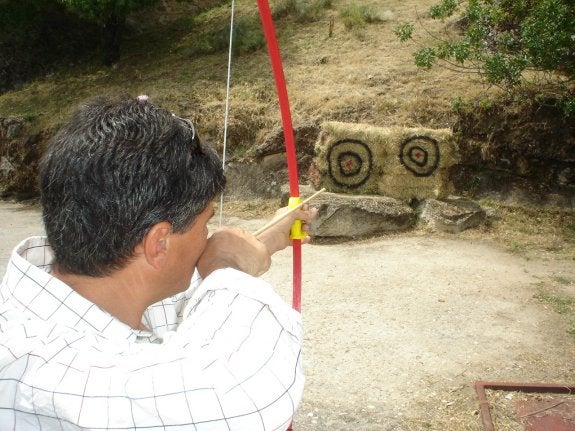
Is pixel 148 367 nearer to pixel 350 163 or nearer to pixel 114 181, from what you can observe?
pixel 114 181

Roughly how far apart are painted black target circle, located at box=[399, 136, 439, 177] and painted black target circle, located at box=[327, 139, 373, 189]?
0.43 m

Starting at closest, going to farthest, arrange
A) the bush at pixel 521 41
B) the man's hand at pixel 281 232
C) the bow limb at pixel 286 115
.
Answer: the man's hand at pixel 281 232 → the bow limb at pixel 286 115 → the bush at pixel 521 41

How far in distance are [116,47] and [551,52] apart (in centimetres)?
997

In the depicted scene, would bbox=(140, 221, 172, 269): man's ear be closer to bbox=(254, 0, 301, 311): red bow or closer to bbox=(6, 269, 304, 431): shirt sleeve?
bbox=(6, 269, 304, 431): shirt sleeve

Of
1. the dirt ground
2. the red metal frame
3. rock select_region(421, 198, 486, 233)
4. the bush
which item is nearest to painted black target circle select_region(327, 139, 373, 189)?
rock select_region(421, 198, 486, 233)

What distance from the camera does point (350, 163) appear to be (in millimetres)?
6832

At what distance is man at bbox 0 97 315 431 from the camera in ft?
2.55

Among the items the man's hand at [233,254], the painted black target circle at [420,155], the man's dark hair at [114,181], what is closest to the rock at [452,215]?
the painted black target circle at [420,155]

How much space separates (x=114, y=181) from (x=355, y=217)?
558 centimetres

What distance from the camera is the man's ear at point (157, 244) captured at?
0.96m

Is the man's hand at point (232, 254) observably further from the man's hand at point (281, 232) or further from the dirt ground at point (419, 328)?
the dirt ground at point (419, 328)

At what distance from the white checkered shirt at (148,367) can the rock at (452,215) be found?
5.71 meters

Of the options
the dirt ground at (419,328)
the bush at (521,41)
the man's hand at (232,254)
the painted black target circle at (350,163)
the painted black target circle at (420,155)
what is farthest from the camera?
the painted black target circle at (350,163)

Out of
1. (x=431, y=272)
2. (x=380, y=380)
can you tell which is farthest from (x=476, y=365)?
(x=431, y=272)
